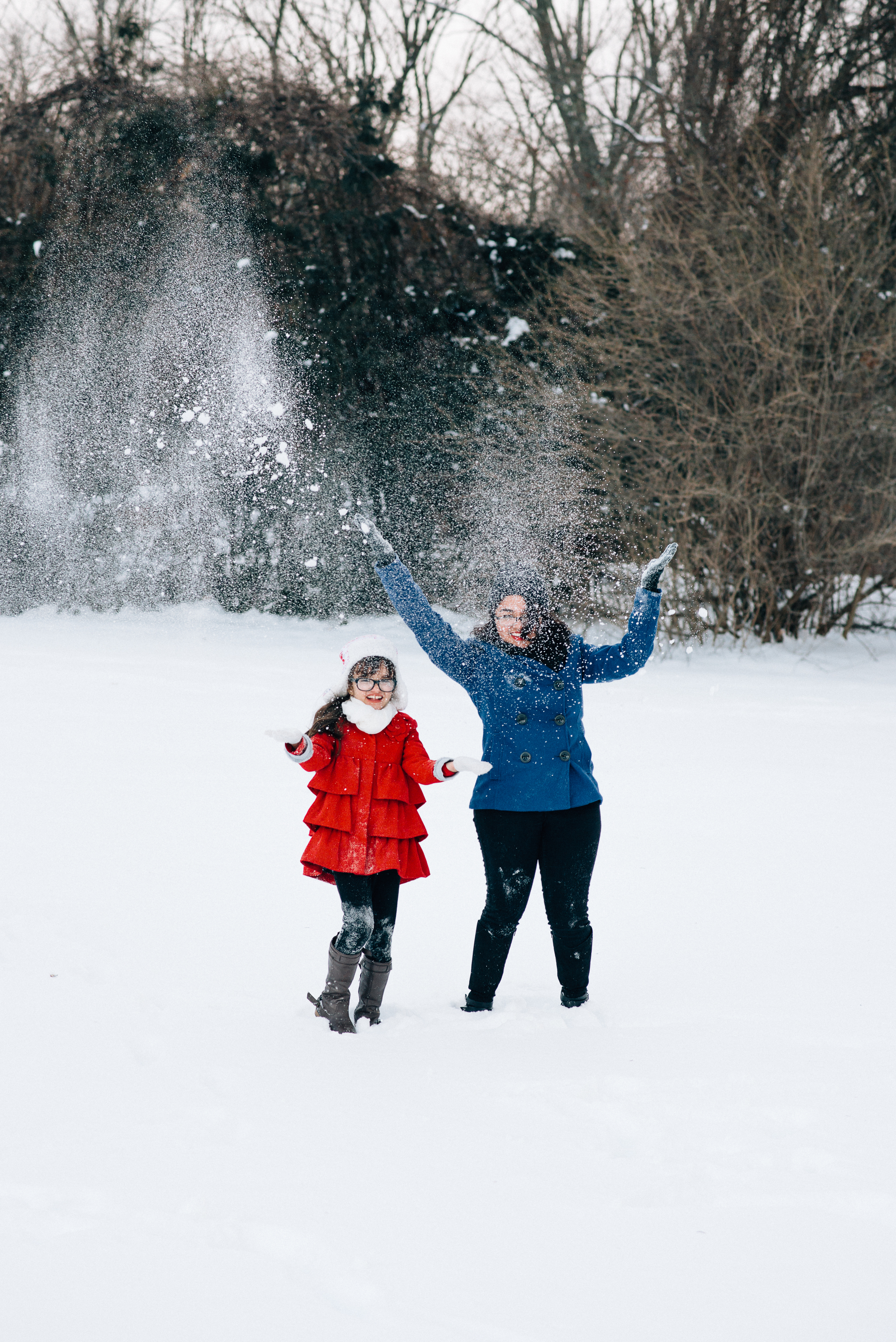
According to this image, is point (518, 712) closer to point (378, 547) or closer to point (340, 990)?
point (378, 547)

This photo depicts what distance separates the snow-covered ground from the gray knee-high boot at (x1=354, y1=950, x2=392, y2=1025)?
5.2 inches

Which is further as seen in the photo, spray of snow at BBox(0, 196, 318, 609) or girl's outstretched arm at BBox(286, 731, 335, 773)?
spray of snow at BBox(0, 196, 318, 609)

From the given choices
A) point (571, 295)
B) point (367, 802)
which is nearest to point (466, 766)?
point (367, 802)

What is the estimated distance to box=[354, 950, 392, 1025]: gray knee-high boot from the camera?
353 centimetres

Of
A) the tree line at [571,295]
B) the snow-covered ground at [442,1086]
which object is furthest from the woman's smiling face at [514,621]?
the tree line at [571,295]

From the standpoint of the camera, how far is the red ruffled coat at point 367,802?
3.42m

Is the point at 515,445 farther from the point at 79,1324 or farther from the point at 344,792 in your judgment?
the point at 79,1324

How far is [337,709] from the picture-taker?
351 centimetres

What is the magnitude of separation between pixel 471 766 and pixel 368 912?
1.78ft

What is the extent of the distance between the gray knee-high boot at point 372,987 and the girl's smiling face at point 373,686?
79cm

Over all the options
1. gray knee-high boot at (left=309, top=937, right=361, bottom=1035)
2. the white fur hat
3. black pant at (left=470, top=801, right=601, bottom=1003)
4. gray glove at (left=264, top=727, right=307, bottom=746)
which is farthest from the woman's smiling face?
gray knee-high boot at (left=309, top=937, right=361, bottom=1035)

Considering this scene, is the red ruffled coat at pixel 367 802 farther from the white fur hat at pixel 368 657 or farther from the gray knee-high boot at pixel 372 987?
the gray knee-high boot at pixel 372 987

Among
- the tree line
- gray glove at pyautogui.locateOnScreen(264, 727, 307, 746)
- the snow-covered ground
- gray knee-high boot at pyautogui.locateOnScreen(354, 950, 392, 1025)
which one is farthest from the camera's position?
the tree line

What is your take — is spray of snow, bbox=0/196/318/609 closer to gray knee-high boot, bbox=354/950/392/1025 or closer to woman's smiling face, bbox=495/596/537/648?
woman's smiling face, bbox=495/596/537/648
